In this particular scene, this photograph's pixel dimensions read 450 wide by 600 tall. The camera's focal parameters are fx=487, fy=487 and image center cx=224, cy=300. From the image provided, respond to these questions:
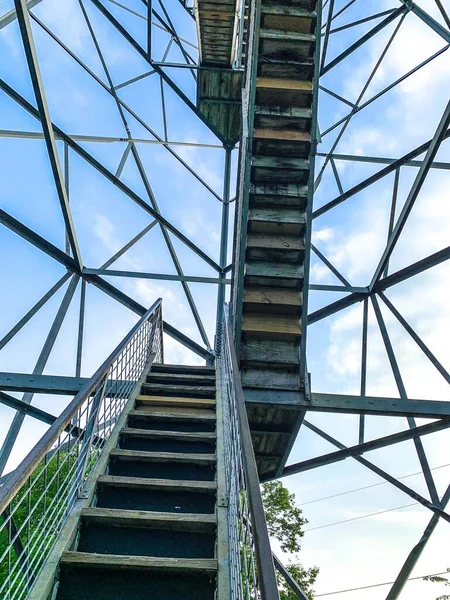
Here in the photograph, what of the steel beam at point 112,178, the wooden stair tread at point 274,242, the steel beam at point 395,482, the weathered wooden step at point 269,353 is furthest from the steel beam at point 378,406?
the steel beam at point 112,178

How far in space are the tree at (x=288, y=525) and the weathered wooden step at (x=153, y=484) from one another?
11.2 metres

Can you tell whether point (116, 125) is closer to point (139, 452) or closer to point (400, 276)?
point (400, 276)

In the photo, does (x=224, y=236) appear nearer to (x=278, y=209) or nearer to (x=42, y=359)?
(x=278, y=209)

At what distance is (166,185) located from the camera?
10.3m

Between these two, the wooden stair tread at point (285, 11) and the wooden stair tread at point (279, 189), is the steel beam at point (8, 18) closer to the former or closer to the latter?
the wooden stair tread at point (285, 11)

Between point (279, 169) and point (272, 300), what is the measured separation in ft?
5.54

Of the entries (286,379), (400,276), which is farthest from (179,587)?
(400,276)

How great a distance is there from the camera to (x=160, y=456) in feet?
13.8

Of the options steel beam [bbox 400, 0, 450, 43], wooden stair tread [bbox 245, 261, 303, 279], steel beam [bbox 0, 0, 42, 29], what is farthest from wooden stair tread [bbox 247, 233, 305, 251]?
steel beam [bbox 0, 0, 42, 29]

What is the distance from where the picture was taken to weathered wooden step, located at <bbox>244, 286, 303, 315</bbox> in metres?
6.36

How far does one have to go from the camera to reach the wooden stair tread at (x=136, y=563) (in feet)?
9.84

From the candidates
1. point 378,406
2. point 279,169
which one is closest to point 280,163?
point 279,169

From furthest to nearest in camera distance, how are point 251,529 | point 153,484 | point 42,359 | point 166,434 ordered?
point 42,359
point 166,434
point 153,484
point 251,529

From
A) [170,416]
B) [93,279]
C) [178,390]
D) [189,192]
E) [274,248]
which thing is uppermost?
[189,192]
